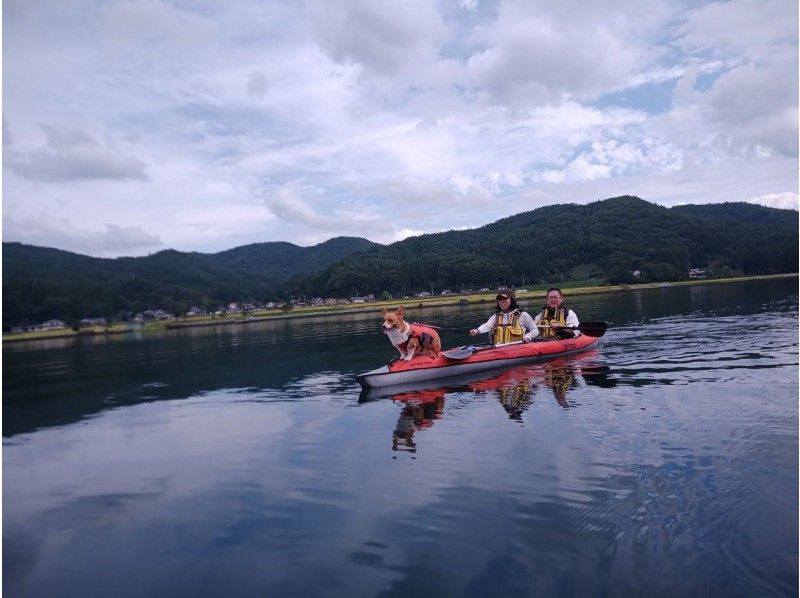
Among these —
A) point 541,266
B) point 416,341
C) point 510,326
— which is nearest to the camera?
point 416,341

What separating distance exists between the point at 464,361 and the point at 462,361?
0.28ft

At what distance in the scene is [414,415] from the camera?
13.1m

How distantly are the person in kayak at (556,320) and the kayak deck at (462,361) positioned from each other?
542 millimetres

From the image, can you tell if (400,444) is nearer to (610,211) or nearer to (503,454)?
(503,454)

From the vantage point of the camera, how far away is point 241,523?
7.64 metres

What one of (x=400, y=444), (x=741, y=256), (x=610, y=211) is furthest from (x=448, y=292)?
(x=400, y=444)

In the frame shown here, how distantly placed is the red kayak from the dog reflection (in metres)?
0.67

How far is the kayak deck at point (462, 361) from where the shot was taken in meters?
15.9

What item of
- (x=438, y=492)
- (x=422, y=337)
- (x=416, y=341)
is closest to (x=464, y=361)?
(x=422, y=337)

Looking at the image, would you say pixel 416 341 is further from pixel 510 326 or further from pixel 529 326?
pixel 529 326

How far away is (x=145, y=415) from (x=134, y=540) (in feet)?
33.6

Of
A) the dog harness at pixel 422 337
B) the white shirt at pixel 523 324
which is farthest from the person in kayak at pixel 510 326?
the dog harness at pixel 422 337

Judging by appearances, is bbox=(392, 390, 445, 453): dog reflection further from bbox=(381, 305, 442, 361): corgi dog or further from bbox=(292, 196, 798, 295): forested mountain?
bbox=(292, 196, 798, 295): forested mountain

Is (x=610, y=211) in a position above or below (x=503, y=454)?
above
